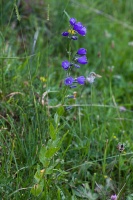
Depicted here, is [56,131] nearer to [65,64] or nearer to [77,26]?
[65,64]

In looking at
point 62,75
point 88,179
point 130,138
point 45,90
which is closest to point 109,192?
point 88,179

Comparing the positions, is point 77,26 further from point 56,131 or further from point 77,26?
point 56,131

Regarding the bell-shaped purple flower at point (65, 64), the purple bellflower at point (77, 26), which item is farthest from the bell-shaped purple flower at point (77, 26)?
the bell-shaped purple flower at point (65, 64)

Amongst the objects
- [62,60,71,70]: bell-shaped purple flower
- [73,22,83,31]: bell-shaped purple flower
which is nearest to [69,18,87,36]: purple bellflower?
[73,22,83,31]: bell-shaped purple flower

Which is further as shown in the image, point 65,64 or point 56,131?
point 65,64

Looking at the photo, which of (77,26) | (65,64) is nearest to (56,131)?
(65,64)

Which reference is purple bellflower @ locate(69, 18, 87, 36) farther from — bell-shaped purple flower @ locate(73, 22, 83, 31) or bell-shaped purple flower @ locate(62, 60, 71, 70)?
bell-shaped purple flower @ locate(62, 60, 71, 70)

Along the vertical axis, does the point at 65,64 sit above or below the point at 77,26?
below

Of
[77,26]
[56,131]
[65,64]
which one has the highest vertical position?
[77,26]

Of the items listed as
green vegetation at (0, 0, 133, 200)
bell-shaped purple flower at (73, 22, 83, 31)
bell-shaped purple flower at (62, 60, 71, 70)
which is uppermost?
bell-shaped purple flower at (73, 22, 83, 31)

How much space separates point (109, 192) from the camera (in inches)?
91.7

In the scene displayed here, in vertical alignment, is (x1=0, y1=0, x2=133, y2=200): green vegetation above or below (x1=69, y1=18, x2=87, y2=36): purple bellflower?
below

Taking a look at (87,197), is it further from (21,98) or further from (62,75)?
(62,75)

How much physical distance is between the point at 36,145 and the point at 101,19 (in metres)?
2.34
